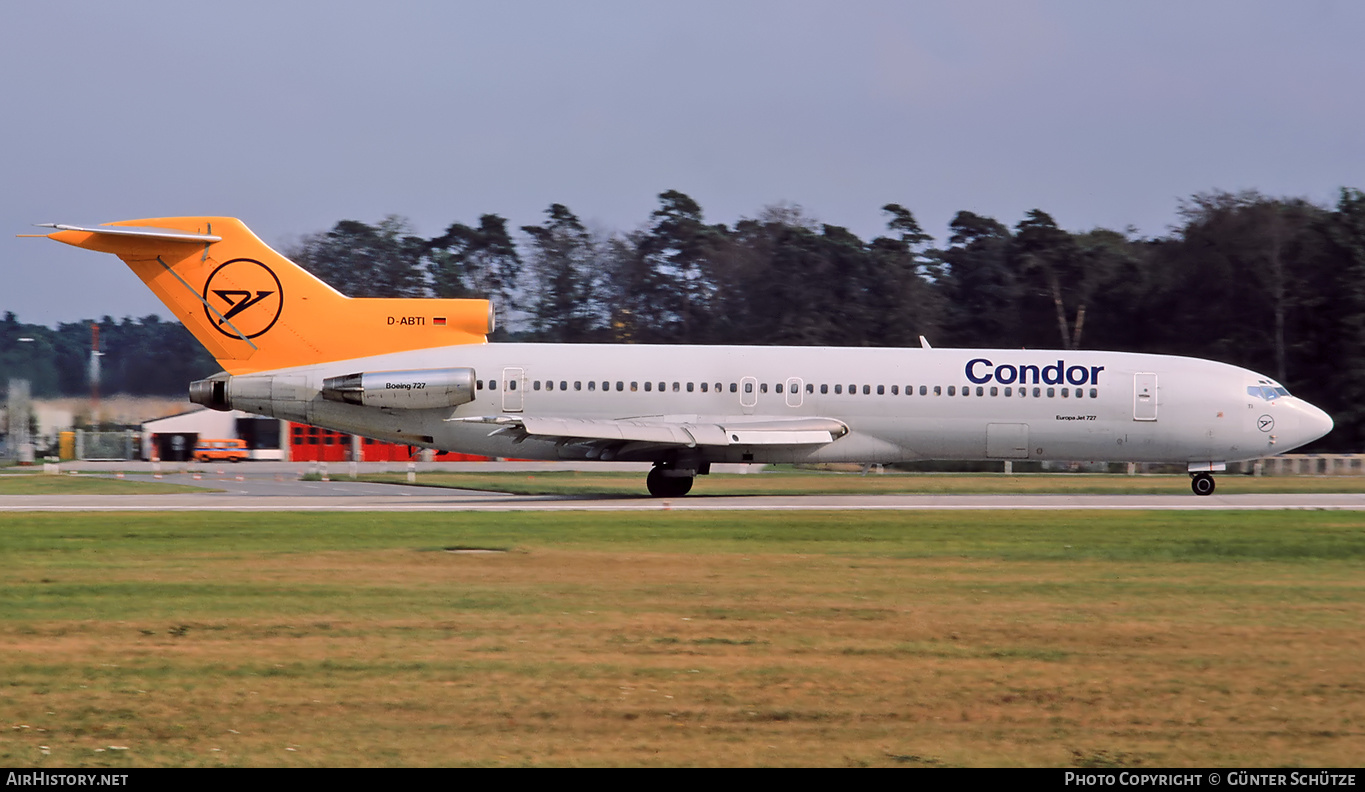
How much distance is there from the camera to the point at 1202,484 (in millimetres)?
30797

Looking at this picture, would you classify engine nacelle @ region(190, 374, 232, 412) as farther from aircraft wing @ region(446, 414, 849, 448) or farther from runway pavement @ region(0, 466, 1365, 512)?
aircraft wing @ region(446, 414, 849, 448)

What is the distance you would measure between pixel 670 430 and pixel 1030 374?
829 cm

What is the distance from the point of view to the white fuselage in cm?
2959

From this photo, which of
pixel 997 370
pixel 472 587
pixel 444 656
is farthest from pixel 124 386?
pixel 444 656

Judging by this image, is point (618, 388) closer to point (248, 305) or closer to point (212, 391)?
point (248, 305)

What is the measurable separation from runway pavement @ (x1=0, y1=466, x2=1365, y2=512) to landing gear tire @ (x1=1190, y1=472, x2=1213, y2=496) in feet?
1.81

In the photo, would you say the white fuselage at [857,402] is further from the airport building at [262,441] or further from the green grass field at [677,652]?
the airport building at [262,441]

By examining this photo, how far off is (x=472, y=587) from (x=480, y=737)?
627 cm

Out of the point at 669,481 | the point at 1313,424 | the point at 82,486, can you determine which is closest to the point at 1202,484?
the point at 1313,424

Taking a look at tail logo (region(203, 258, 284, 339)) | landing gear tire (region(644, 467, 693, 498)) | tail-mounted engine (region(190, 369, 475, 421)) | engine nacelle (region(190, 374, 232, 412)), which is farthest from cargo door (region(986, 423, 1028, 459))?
engine nacelle (region(190, 374, 232, 412))

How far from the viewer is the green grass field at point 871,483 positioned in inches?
1287

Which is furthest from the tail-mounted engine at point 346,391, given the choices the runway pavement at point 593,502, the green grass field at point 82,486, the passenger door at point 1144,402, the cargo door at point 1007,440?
the passenger door at point 1144,402
